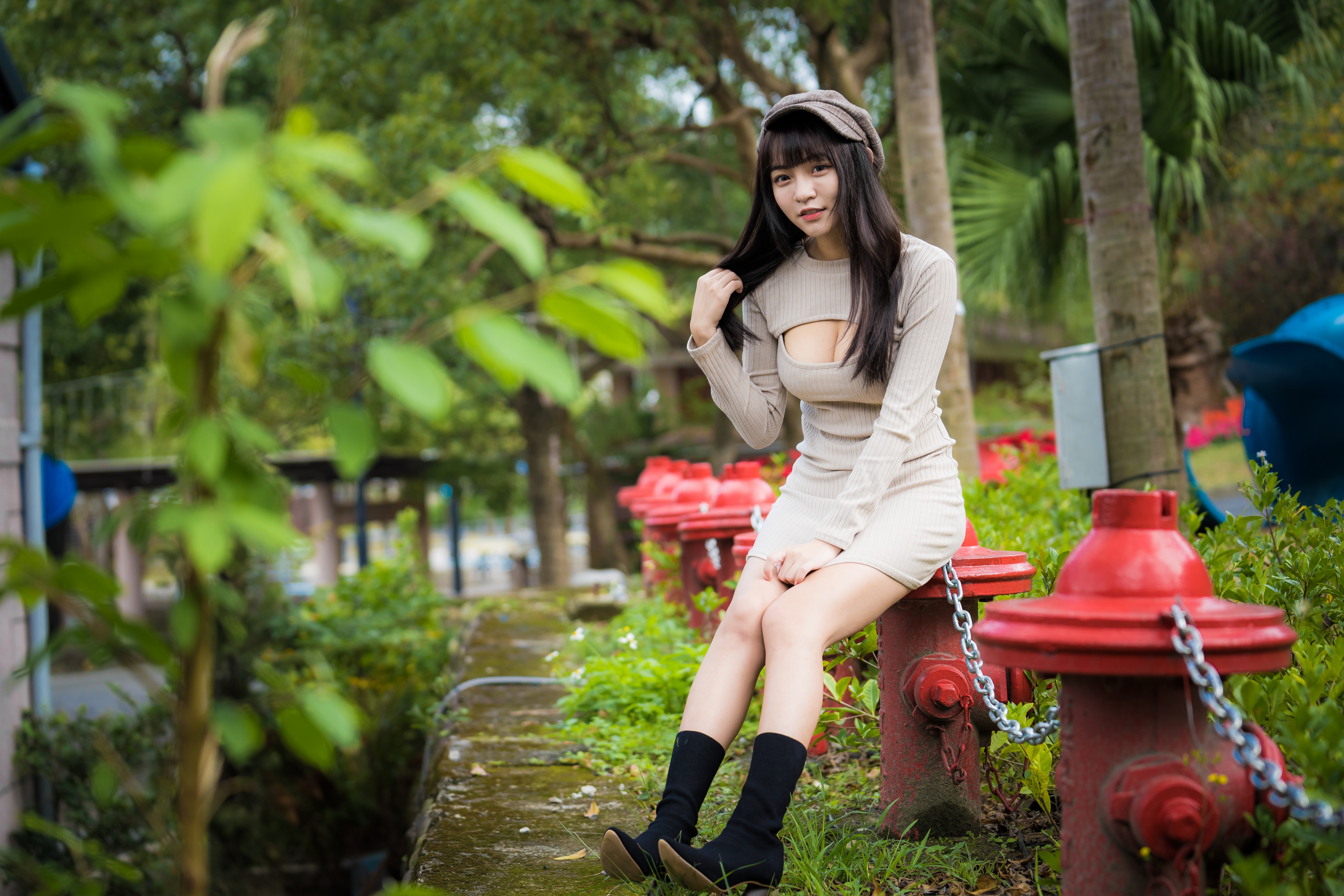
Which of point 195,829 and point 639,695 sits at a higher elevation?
point 195,829

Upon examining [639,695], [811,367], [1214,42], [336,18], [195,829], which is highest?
[336,18]

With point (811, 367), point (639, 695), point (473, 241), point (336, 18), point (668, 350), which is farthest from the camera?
point (668, 350)

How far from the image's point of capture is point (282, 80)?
1.00m

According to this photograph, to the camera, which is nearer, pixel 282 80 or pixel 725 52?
pixel 282 80

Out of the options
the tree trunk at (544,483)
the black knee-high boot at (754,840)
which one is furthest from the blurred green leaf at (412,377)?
the tree trunk at (544,483)

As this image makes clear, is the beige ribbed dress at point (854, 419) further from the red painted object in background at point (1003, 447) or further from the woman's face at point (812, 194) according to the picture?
the red painted object in background at point (1003, 447)

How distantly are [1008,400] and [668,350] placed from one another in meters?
8.78

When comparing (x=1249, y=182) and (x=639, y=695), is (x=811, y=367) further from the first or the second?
(x=1249, y=182)

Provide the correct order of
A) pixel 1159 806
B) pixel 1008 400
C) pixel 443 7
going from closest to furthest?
pixel 1159 806 → pixel 443 7 → pixel 1008 400

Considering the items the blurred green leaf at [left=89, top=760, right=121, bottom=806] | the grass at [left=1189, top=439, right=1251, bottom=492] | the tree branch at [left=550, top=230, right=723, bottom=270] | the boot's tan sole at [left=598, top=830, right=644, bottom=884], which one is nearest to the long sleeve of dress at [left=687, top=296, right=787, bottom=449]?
the boot's tan sole at [left=598, top=830, right=644, bottom=884]

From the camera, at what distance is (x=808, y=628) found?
1.99m

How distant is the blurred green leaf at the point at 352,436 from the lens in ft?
3.03

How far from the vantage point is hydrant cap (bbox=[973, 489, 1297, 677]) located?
1.38 meters

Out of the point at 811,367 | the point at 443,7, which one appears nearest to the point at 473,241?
the point at 443,7
